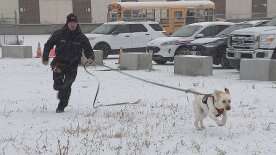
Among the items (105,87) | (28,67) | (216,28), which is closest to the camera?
(105,87)

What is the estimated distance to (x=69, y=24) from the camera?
31.2 feet

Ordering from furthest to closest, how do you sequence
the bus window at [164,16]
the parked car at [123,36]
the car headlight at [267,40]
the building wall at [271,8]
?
the building wall at [271,8], the bus window at [164,16], the parked car at [123,36], the car headlight at [267,40]

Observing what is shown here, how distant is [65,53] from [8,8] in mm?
44515

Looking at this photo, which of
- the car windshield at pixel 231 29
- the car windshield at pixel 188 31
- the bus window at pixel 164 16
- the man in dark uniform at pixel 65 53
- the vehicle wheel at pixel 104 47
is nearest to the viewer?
the man in dark uniform at pixel 65 53

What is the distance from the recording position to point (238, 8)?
53781mm

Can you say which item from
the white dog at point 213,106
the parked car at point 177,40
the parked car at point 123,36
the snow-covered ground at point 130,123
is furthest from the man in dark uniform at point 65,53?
the parked car at point 123,36

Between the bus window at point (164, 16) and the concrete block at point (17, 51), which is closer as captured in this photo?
the concrete block at point (17, 51)

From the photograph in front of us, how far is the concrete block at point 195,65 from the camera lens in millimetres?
15727

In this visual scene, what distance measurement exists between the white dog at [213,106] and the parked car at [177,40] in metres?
12.1

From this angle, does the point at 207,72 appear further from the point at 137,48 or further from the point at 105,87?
the point at 137,48

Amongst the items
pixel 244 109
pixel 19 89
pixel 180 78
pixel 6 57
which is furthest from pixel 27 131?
pixel 6 57

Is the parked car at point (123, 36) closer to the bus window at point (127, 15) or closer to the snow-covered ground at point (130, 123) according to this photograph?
the bus window at point (127, 15)

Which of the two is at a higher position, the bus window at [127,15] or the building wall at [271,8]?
the building wall at [271,8]

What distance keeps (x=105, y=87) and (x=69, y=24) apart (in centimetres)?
419
